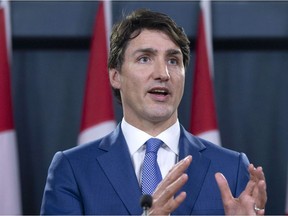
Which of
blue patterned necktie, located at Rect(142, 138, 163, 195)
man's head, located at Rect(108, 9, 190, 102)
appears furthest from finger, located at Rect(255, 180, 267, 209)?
man's head, located at Rect(108, 9, 190, 102)

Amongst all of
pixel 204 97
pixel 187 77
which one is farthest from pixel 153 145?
pixel 187 77

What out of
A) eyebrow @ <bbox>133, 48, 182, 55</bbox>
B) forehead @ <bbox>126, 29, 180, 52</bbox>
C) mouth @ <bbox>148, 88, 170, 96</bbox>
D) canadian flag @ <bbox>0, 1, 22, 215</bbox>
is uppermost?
forehead @ <bbox>126, 29, 180, 52</bbox>

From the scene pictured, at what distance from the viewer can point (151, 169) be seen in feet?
5.19

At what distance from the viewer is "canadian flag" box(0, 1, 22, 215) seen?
2.44 meters

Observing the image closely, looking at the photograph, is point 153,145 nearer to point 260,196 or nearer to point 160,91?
point 160,91

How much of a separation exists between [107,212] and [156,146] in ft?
0.68

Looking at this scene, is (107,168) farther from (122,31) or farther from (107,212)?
(122,31)

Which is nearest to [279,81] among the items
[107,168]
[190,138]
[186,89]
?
[186,89]

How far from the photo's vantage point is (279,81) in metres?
2.63

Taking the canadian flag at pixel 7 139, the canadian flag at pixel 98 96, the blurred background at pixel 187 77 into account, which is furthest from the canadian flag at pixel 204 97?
the canadian flag at pixel 7 139

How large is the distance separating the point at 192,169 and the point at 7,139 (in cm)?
103

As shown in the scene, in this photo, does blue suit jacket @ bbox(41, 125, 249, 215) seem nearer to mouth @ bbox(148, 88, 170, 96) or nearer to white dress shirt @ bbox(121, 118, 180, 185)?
white dress shirt @ bbox(121, 118, 180, 185)

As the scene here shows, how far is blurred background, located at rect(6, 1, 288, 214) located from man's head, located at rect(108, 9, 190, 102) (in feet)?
2.72

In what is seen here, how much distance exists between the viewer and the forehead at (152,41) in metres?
1.68
